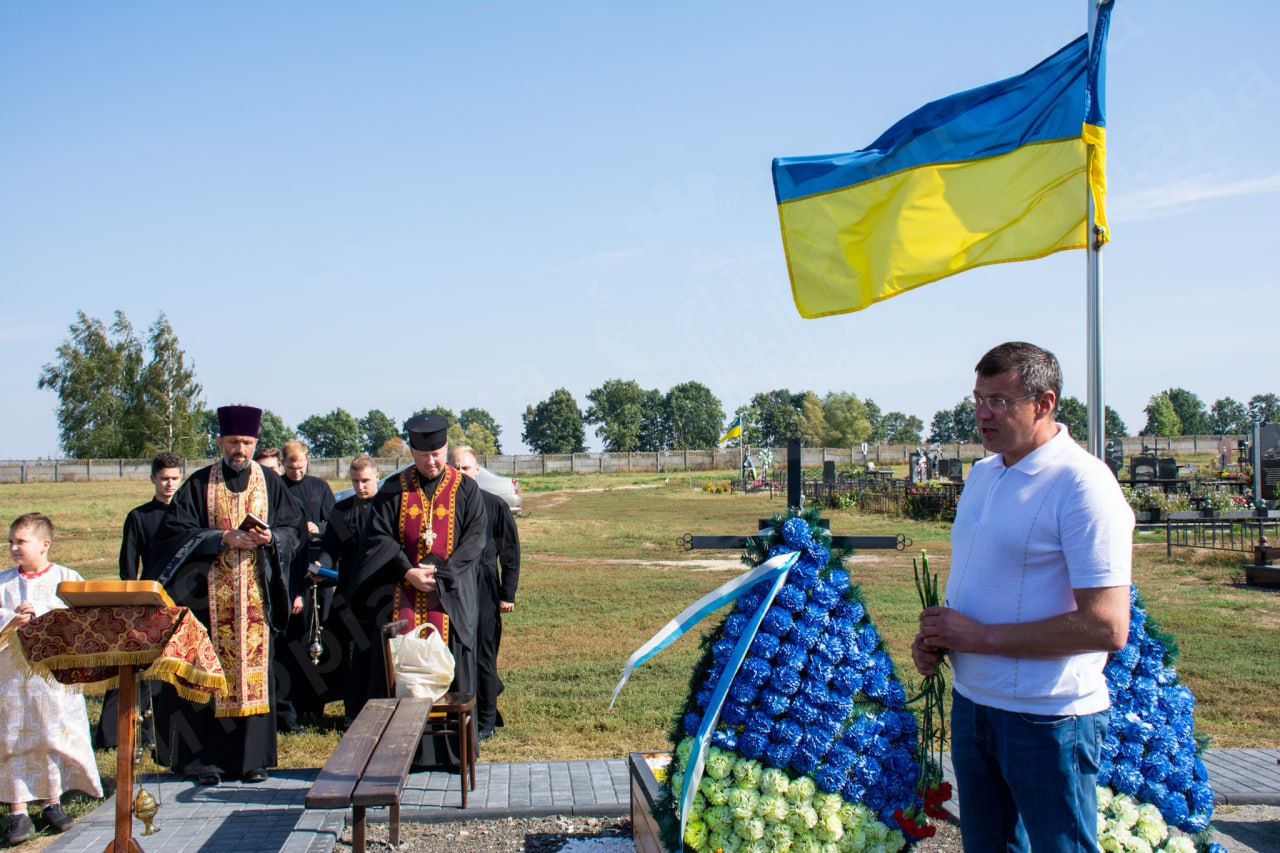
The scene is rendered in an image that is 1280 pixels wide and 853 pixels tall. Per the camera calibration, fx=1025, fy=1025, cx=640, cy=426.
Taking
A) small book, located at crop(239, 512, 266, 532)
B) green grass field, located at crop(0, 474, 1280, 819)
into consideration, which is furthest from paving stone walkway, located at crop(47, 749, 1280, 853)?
small book, located at crop(239, 512, 266, 532)

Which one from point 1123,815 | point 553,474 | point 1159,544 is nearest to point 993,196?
point 1123,815

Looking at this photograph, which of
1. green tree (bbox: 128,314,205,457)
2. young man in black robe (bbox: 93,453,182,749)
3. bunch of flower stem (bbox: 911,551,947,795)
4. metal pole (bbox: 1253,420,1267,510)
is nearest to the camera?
bunch of flower stem (bbox: 911,551,947,795)

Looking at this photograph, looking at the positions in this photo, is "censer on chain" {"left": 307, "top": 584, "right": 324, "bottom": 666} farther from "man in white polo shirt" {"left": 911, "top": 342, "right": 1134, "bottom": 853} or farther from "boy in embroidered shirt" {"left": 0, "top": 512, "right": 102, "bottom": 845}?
"man in white polo shirt" {"left": 911, "top": 342, "right": 1134, "bottom": 853}

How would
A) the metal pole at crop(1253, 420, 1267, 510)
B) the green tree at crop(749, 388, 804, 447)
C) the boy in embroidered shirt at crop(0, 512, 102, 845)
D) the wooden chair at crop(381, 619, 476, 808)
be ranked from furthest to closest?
the green tree at crop(749, 388, 804, 447)
the metal pole at crop(1253, 420, 1267, 510)
the wooden chair at crop(381, 619, 476, 808)
the boy in embroidered shirt at crop(0, 512, 102, 845)

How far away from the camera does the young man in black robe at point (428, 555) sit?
6312 millimetres

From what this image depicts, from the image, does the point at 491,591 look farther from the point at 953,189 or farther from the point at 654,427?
the point at 654,427

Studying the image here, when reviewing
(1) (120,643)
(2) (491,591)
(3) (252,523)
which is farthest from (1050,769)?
(2) (491,591)

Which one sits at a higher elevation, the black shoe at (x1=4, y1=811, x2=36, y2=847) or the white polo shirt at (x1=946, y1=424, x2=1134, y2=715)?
the white polo shirt at (x1=946, y1=424, x2=1134, y2=715)

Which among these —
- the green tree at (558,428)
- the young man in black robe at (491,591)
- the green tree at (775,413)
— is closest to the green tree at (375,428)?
the green tree at (558,428)

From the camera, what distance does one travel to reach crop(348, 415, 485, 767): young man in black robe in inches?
249

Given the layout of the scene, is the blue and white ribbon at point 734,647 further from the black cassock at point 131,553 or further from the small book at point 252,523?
the black cassock at point 131,553

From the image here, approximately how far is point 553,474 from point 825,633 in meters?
65.2

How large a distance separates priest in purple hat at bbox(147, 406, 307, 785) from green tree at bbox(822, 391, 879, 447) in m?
65.1

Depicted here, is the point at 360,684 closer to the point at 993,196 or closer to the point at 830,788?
the point at 830,788
